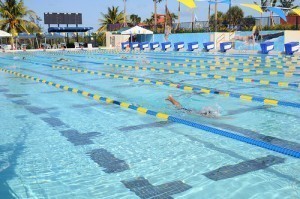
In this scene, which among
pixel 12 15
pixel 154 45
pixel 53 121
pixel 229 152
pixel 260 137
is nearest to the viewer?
pixel 229 152

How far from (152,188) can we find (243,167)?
1.05m

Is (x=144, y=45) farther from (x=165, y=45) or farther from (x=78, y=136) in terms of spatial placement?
(x=78, y=136)

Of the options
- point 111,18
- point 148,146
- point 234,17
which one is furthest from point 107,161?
point 111,18

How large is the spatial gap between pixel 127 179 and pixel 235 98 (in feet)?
15.0

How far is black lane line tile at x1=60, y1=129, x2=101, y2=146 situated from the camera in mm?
4721

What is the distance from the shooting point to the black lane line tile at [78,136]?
472 centimetres

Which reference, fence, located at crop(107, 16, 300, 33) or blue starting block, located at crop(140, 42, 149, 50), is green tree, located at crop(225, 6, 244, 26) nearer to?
fence, located at crop(107, 16, 300, 33)

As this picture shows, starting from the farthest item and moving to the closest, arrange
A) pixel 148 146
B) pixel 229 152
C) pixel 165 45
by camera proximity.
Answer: pixel 165 45
pixel 148 146
pixel 229 152

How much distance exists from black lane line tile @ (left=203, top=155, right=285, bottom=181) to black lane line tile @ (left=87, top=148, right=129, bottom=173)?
883mm

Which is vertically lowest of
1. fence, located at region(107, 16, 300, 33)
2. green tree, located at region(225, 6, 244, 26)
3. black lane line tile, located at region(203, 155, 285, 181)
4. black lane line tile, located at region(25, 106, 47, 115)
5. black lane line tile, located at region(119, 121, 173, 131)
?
black lane line tile, located at region(203, 155, 285, 181)

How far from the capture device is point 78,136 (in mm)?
5016

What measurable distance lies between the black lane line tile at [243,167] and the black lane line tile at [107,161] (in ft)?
2.90

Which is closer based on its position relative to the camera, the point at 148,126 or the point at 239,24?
the point at 148,126

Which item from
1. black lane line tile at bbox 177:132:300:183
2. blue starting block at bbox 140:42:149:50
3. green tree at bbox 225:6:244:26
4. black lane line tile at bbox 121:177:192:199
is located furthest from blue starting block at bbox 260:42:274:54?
black lane line tile at bbox 121:177:192:199
